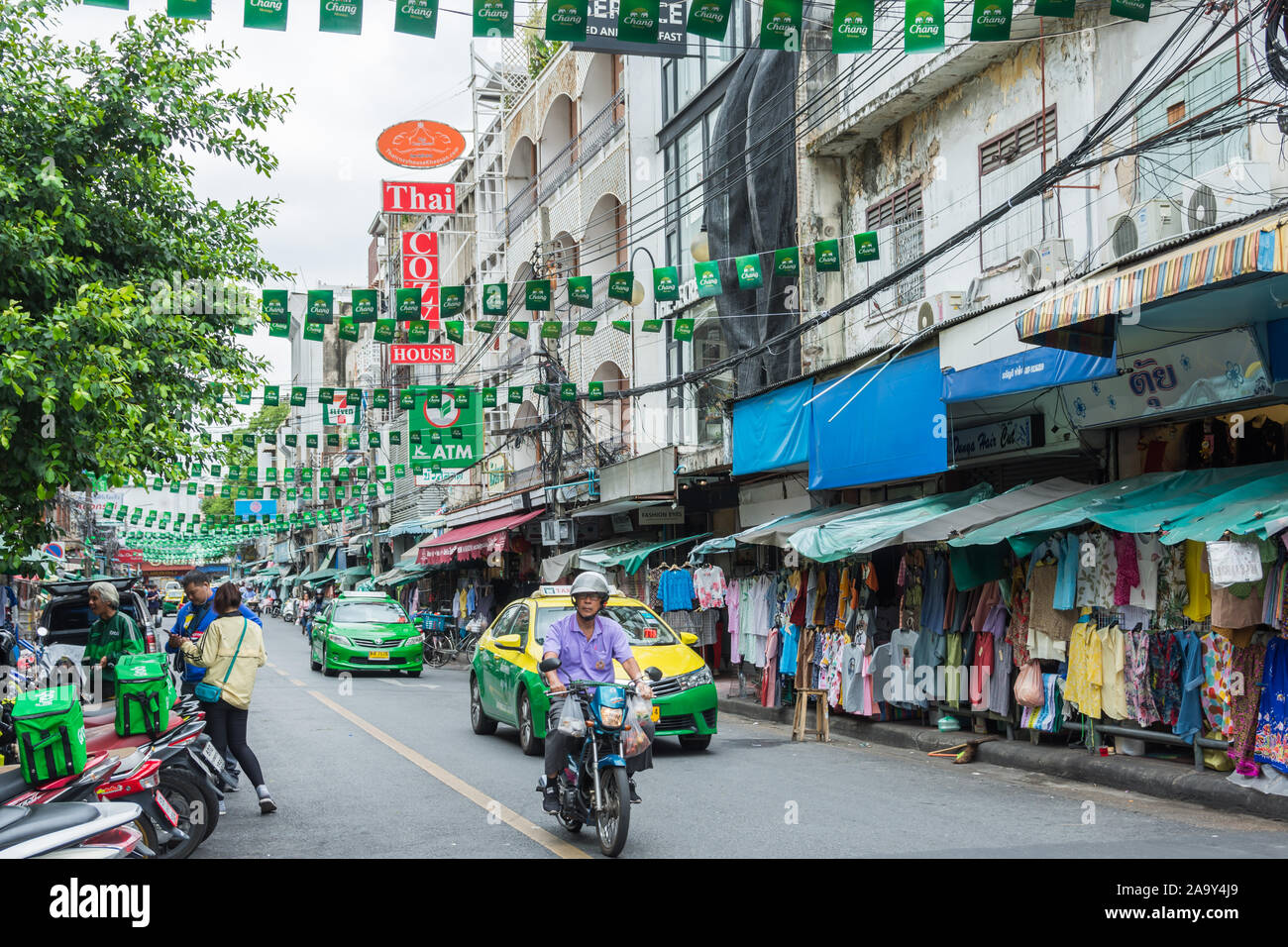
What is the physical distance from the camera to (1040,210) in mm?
14938

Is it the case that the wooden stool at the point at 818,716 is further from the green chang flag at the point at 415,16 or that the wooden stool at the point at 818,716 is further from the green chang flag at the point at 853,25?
the green chang flag at the point at 415,16

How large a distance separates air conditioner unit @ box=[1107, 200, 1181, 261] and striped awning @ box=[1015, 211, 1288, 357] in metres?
1.42

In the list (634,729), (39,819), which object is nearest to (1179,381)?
(634,729)

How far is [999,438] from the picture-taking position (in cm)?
1460

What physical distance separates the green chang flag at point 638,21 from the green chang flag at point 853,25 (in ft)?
4.74

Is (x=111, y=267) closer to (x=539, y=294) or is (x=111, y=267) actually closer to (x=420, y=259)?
(x=539, y=294)

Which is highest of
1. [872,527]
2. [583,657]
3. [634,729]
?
[872,527]

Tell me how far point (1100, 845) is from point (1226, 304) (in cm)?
486

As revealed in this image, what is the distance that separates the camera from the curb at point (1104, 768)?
9.27 metres

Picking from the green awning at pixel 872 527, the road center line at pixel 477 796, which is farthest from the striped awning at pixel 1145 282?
the road center line at pixel 477 796

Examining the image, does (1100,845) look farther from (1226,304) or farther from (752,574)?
(752,574)

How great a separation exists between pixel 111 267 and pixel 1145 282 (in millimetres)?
9319

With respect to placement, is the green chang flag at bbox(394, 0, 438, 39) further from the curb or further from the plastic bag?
the curb

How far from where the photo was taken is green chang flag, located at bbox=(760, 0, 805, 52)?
31.8 ft
